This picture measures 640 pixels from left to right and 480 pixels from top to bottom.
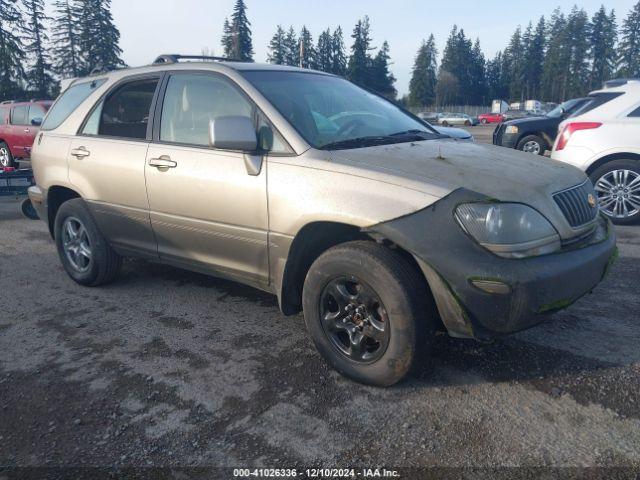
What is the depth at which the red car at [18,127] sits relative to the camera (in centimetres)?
1310

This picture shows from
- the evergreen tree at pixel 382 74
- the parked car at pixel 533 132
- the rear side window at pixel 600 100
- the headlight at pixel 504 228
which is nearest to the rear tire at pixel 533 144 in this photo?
the parked car at pixel 533 132

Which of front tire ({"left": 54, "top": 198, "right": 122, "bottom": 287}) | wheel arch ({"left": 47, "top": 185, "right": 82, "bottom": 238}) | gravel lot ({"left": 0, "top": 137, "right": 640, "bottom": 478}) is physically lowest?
gravel lot ({"left": 0, "top": 137, "right": 640, "bottom": 478})

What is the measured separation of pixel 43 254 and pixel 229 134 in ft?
12.5

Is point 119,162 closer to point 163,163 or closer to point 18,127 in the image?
point 163,163

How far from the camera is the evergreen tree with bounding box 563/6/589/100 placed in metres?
87.3

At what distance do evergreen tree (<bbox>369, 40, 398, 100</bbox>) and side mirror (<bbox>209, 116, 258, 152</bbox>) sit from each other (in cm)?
7993

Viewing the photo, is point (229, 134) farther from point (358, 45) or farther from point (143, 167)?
point (358, 45)

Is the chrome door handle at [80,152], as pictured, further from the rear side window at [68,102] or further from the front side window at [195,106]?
the front side window at [195,106]

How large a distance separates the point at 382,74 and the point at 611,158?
275ft

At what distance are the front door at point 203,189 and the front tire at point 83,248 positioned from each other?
779 mm

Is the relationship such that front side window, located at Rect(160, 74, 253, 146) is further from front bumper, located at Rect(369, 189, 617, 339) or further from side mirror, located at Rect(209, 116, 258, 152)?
front bumper, located at Rect(369, 189, 617, 339)

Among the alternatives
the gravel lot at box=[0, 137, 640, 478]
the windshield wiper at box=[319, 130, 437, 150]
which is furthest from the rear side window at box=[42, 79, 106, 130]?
the windshield wiper at box=[319, 130, 437, 150]

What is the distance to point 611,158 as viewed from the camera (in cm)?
657

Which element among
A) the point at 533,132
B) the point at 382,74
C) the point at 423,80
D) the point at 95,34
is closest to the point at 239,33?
the point at 95,34
